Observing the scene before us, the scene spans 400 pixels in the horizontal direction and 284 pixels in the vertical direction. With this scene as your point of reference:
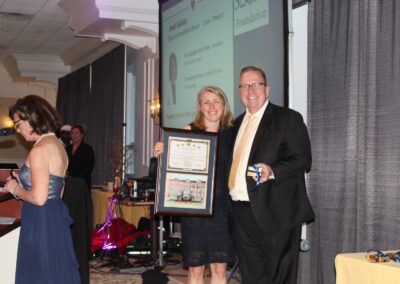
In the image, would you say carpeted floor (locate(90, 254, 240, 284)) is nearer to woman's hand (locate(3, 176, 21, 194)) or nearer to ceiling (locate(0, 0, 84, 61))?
woman's hand (locate(3, 176, 21, 194))

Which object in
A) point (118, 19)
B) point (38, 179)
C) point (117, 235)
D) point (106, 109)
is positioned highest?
point (118, 19)

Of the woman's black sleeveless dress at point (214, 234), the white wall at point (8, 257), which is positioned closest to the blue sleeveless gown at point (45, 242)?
the white wall at point (8, 257)

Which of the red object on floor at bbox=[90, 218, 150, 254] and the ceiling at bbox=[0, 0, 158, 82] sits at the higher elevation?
the ceiling at bbox=[0, 0, 158, 82]

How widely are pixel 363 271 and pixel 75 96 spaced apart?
10891 millimetres

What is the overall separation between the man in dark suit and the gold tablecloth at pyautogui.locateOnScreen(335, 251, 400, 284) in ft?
1.47

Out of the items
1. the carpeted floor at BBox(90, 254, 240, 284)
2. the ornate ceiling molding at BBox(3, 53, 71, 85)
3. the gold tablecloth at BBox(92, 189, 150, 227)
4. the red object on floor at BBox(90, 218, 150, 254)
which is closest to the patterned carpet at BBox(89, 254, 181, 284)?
the carpeted floor at BBox(90, 254, 240, 284)

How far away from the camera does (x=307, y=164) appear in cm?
313

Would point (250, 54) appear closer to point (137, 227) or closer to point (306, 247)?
point (306, 247)

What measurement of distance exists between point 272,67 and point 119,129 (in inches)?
244

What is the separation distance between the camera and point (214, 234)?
353cm

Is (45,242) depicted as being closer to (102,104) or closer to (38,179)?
(38,179)

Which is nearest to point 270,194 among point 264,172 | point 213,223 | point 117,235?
point 264,172

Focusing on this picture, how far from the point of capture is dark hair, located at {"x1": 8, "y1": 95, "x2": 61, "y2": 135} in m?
3.10

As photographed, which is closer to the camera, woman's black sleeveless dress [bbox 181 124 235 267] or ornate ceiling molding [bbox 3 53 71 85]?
woman's black sleeveless dress [bbox 181 124 235 267]
